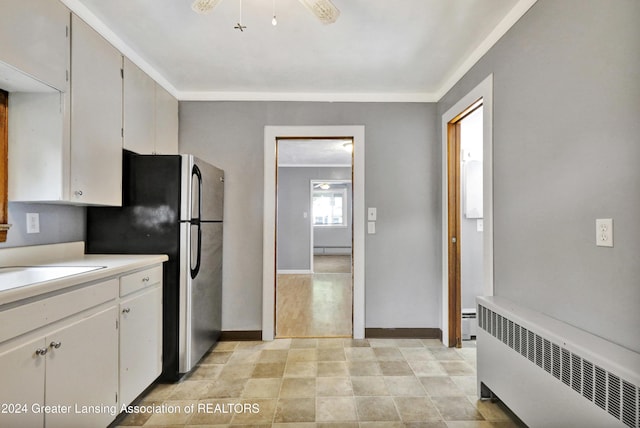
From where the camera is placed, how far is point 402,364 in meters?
2.47

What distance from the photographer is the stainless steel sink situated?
1.27 metres

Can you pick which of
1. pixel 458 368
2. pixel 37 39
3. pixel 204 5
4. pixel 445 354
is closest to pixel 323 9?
pixel 204 5

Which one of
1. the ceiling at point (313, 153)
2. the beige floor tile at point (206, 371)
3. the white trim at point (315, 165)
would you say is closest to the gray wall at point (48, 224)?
the beige floor tile at point (206, 371)

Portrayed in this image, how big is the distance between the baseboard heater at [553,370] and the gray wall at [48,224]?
271cm

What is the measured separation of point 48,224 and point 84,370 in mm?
1007

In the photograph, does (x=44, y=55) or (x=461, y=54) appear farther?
(x=461, y=54)

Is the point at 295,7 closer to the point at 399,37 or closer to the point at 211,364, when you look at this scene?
the point at 399,37

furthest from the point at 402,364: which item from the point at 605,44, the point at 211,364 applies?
the point at 605,44

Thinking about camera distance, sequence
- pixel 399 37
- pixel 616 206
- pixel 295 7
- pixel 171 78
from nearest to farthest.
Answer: pixel 616 206
pixel 295 7
pixel 399 37
pixel 171 78

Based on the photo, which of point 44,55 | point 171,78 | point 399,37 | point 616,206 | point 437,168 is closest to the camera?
point 616,206

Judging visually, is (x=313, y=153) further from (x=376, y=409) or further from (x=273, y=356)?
(x=376, y=409)

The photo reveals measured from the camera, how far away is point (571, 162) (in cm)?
141

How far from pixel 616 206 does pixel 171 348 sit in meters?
2.59

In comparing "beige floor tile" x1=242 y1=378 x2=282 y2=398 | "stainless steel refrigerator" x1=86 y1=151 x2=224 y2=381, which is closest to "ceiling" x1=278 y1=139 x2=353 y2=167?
"stainless steel refrigerator" x1=86 y1=151 x2=224 y2=381
